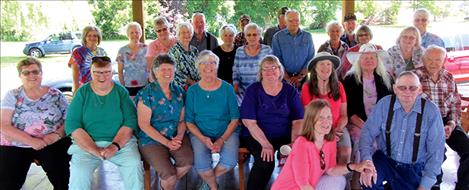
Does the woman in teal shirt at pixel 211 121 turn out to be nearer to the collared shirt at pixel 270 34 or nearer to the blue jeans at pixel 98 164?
the blue jeans at pixel 98 164

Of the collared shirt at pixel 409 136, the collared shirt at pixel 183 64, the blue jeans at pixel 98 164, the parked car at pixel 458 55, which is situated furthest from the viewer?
the parked car at pixel 458 55

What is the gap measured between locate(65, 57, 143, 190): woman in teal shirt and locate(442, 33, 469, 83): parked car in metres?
4.73

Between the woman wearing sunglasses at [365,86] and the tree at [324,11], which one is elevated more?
the tree at [324,11]

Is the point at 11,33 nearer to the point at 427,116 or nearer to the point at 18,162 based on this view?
the point at 18,162

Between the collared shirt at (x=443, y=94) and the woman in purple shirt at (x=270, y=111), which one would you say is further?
the collared shirt at (x=443, y=94)

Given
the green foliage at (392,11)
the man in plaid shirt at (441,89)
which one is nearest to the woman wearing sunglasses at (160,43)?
the man in plaid shirt at (441,89)

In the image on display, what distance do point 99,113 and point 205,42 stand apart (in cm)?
180

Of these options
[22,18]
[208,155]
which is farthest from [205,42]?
[22,18]

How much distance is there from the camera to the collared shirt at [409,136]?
2.50 meters

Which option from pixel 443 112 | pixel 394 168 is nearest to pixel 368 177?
pixel 394 168

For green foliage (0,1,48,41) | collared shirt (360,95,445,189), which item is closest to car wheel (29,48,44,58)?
green foliage (0,1,48,41)

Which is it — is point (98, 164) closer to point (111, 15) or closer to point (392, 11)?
point (111, 15)

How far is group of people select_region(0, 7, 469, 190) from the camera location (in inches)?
99.3

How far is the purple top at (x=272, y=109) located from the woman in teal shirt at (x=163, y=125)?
0.49 meters
